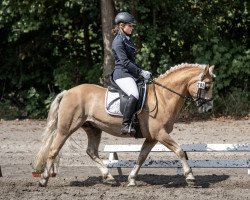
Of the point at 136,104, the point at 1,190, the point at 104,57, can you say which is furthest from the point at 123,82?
the point at 104,57

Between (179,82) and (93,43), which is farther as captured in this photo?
(93,43)

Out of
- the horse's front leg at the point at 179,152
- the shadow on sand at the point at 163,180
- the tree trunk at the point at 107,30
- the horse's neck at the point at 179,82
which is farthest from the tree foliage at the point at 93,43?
the horse's front leg at the point at 179,152

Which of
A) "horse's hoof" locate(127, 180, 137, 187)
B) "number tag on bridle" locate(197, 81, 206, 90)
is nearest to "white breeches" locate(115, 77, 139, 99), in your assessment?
"number tag on bridle" locate(197, 81, 206, 90)

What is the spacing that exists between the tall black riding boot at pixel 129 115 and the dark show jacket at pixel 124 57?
0.43 m

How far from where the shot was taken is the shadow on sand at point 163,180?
11.5m

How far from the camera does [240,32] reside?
22188 millimetres

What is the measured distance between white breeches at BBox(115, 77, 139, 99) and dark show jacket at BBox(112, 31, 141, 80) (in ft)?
0.24

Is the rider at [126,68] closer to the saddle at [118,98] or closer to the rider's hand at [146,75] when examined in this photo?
the rider's hand at [146,75]

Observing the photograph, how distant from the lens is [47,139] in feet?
38.5

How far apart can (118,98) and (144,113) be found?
1.58ft

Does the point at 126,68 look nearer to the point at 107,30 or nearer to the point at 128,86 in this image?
the point at 128,86

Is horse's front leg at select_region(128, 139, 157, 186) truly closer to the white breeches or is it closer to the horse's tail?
the white breeches

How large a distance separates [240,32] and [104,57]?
434 centimetres

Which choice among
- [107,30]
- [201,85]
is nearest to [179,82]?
[201,85]
